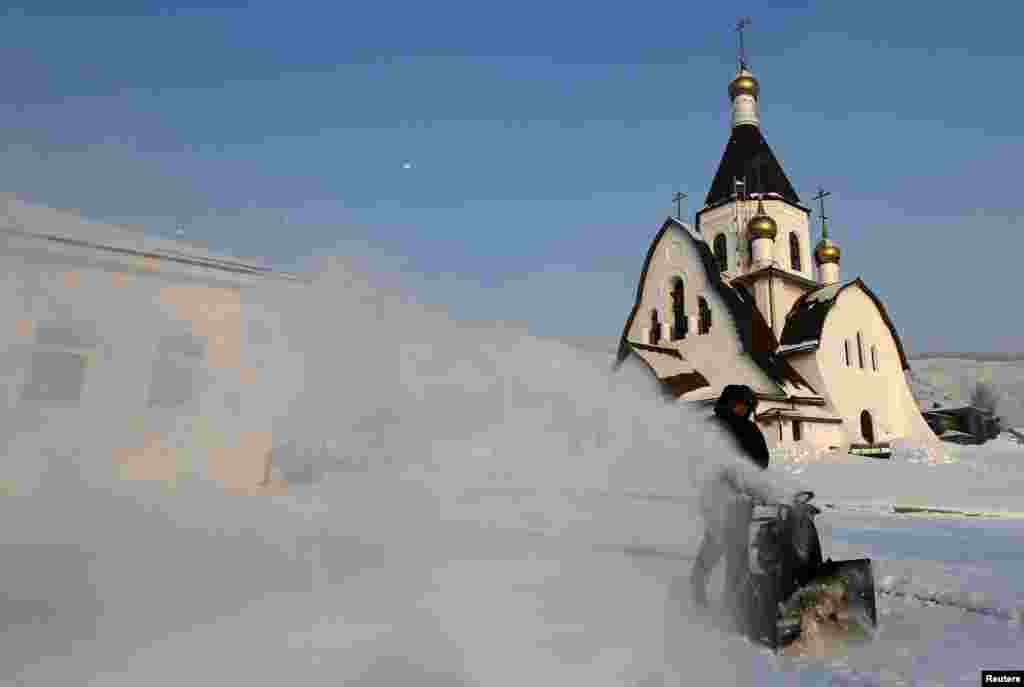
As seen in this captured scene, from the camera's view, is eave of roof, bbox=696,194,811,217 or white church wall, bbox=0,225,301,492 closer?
white church wall, bbox=0,225,301,492

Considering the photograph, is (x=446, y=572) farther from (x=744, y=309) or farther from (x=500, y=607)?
(x=744, y=309)

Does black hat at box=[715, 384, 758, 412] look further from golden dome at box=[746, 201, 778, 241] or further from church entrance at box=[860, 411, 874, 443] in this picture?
golden dome at box=[746, 201, 778, 241]

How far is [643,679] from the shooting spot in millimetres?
3188

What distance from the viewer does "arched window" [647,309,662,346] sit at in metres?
31.6

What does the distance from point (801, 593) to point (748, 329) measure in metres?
25.4

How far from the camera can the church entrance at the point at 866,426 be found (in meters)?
29.1

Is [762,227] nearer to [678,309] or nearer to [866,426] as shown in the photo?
[678,309]

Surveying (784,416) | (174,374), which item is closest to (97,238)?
(174,374)

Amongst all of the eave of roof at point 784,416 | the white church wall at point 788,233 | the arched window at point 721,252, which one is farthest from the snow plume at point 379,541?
the white church wall at point 788,233

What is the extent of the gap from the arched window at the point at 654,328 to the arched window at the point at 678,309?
0.82m

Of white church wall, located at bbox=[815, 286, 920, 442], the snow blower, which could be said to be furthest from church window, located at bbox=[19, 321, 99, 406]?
white church wall, located at bbox=[815, 286, 920, 442]

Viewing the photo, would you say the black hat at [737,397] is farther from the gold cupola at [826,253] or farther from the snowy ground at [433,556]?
the gold cupola at [826,253]

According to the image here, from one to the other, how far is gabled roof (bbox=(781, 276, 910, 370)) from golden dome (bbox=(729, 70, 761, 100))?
1515cm

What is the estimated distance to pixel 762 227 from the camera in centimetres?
3178
